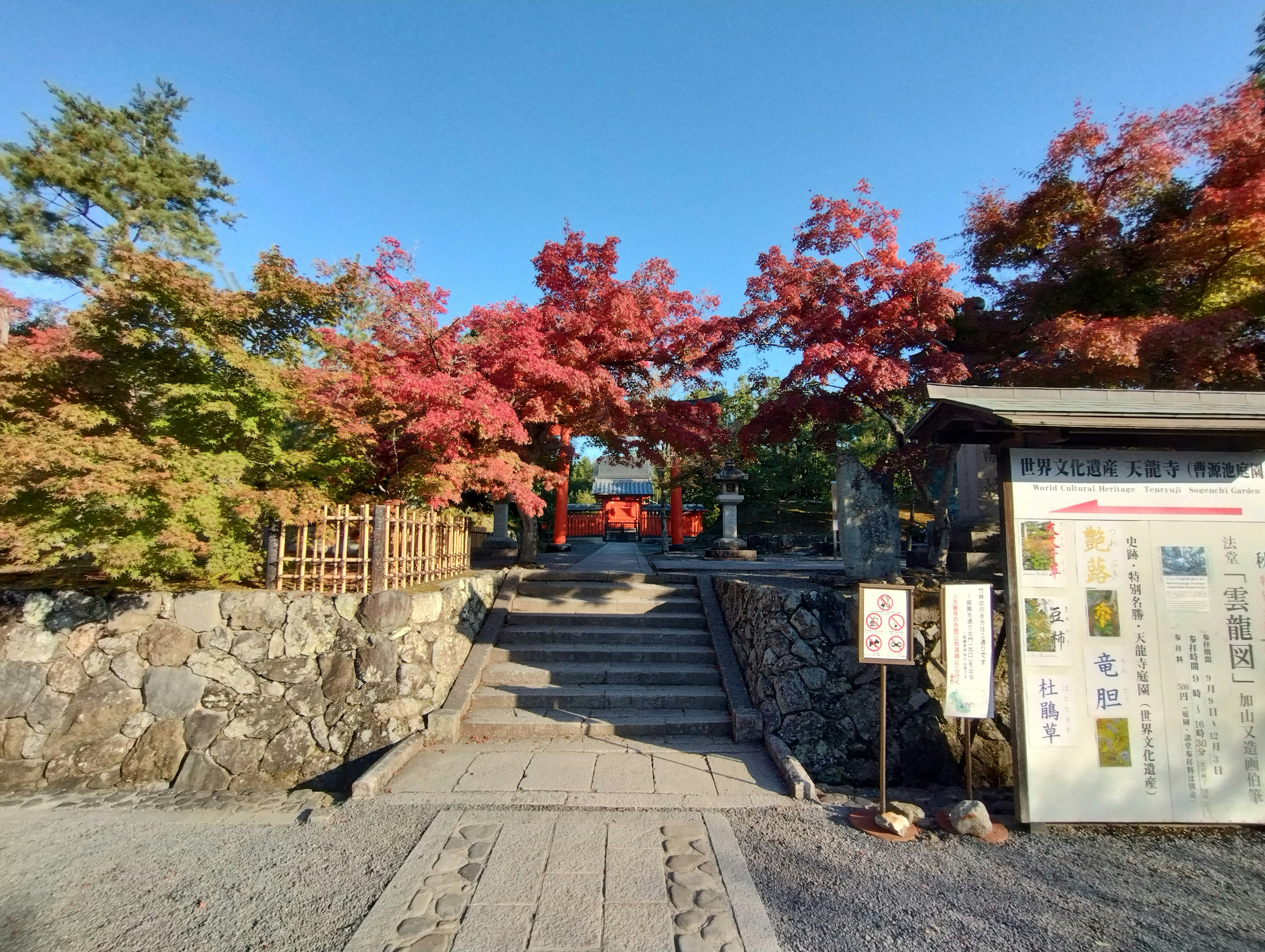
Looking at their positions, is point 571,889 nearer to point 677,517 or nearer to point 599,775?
point 599,775

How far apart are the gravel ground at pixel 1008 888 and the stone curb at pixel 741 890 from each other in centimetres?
6

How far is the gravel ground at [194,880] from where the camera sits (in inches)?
122

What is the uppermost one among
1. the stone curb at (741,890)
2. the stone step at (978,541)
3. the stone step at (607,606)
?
the stone step at (978,541)

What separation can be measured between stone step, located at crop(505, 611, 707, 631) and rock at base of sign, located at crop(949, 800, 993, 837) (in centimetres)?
371

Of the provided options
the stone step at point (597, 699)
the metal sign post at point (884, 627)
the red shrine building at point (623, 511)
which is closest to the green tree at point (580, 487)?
the red shrine building at point (623, 511)

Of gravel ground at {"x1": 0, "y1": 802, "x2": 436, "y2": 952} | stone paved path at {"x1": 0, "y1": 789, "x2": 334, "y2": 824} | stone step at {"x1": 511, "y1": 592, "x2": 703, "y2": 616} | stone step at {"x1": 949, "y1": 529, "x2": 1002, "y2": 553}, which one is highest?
stone step at {"x1": 949, "y1": 529, "x2": 1002, "y2": 553}

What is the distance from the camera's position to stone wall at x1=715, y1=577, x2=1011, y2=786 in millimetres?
5445

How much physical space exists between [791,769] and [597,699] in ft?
6.91

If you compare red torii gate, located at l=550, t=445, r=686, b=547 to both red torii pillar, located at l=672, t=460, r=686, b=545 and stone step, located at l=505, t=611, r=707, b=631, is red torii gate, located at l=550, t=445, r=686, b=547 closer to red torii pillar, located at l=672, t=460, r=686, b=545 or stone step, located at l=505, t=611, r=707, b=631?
red torii pillar, located at l=672, t=460, r=686, b=545

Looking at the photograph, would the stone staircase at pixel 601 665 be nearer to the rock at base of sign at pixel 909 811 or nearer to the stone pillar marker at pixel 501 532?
the rock at base of sign at pixel 909 811

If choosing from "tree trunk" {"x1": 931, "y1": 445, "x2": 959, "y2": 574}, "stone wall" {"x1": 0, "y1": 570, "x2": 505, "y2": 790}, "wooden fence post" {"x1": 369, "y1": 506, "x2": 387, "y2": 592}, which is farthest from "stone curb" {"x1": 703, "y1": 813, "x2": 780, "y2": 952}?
"tree trunk" {"x1": 931, "y1": 445, "x2": 959, "y2": 574}

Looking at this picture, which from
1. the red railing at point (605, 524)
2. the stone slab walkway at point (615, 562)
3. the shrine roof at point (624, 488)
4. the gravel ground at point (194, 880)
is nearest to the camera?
the gravel ground at point (194, 880)

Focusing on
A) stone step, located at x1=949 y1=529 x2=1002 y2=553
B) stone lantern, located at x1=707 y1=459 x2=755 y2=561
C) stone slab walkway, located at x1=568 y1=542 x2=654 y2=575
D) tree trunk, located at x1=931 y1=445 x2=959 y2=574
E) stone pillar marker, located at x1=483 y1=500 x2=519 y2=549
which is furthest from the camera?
stone lantern, located at x1=707 y1=459 x2=755 y2=561

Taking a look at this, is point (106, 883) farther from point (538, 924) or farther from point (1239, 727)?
point (1239, 727)
